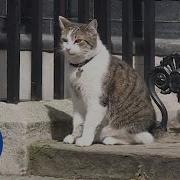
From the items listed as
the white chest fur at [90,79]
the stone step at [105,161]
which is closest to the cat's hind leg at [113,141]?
the stone step at [105,161]

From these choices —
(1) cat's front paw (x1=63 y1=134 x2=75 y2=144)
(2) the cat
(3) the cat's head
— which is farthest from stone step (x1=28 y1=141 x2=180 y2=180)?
(3) the cat's head

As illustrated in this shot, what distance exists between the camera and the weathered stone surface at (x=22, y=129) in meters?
4.50

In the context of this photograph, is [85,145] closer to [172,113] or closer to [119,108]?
[119,108]

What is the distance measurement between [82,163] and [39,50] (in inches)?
48.5

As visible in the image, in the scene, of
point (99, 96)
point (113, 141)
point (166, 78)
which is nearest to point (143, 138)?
point (113, 141)

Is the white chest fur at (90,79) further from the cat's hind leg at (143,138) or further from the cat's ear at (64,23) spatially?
the cat's hind leg at (143,138)

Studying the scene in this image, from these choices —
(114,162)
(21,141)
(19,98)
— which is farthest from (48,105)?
(114,162)

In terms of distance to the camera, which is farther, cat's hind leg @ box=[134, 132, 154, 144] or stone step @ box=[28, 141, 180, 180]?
cat's hind leg @ box=[134, 132, 154, 144]

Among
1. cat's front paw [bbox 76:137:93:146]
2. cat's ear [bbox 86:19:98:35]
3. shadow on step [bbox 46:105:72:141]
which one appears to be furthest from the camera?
shadow on step [bbox 46:105:72:141]

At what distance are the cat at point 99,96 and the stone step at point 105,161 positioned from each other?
0.56 ft

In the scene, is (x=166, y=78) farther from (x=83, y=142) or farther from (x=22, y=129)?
(x=22, y=129)

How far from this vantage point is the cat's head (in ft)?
14.9

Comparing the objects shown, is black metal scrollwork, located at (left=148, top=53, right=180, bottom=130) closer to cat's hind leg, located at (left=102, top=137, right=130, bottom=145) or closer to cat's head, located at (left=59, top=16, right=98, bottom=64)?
cat's hind leg, located at (left=102, top=137, right=130, bottom=145)

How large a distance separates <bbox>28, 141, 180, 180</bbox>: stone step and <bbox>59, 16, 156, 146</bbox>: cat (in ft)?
0.56
